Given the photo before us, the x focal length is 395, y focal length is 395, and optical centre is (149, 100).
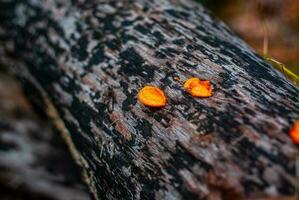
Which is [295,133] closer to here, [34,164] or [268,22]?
[34,164]

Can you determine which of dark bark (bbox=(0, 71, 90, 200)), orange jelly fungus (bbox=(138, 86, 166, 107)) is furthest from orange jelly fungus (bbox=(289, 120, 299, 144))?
dark bark (bbox=(0, 71, 90, 200))

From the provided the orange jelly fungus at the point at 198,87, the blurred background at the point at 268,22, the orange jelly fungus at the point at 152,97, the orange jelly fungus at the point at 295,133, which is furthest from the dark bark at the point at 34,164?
the blurred background at the point at 268,22

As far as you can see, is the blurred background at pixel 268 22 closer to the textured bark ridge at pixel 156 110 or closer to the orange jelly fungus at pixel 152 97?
the textured bark ridge at pixel 156 110

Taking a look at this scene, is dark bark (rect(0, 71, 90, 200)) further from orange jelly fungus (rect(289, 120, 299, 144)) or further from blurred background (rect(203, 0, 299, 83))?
blurred background (rect(203, 0, 299, 83))

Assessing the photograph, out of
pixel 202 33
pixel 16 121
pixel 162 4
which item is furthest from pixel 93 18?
pixel 16 121

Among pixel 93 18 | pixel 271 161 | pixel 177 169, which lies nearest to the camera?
pixel 271 161

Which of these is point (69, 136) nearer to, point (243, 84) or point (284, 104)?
point (243, 84)

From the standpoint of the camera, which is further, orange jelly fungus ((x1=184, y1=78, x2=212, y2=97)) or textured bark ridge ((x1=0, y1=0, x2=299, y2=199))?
orange jelly fungus ((x1=184, y1=78, x2=212, y2=97))
